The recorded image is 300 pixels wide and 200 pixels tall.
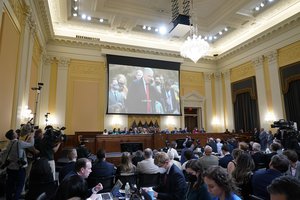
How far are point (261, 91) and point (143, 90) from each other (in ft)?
20.4

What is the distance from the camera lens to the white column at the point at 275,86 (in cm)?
981

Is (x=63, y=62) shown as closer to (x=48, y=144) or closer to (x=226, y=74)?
(x=48, y=144)

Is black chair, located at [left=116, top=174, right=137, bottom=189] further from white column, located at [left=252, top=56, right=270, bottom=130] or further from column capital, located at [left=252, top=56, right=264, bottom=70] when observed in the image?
column capital, located at [left=252, top=56, right=264, bottom=70]

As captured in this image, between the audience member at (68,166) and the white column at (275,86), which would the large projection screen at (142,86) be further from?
the audience member at (68,166)

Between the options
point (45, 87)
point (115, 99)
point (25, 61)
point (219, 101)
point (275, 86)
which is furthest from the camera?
point (219, 101)

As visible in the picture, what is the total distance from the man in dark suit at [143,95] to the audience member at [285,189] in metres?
10.4

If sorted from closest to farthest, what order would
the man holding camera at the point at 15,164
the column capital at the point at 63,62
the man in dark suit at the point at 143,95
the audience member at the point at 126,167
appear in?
1. the audience member at the point at 126,167
2. the man holding camera at the point at 15,164
3. the column capital at the point at 63,62
4. the man in dark suit at the point at 143,95

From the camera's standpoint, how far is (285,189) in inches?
44.3

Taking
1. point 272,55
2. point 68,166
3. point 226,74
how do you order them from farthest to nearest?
point 226,74, point 272,55, point 68,166

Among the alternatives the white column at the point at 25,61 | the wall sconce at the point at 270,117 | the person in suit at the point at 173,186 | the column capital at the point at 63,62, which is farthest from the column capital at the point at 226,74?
the person in suit at the point at 173,186

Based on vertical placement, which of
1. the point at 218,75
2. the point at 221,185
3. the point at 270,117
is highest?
the point at 218,75

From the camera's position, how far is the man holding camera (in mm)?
3652

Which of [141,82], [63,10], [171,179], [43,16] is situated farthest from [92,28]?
[171,179]

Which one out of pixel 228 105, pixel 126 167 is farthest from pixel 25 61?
pixel 228 105
